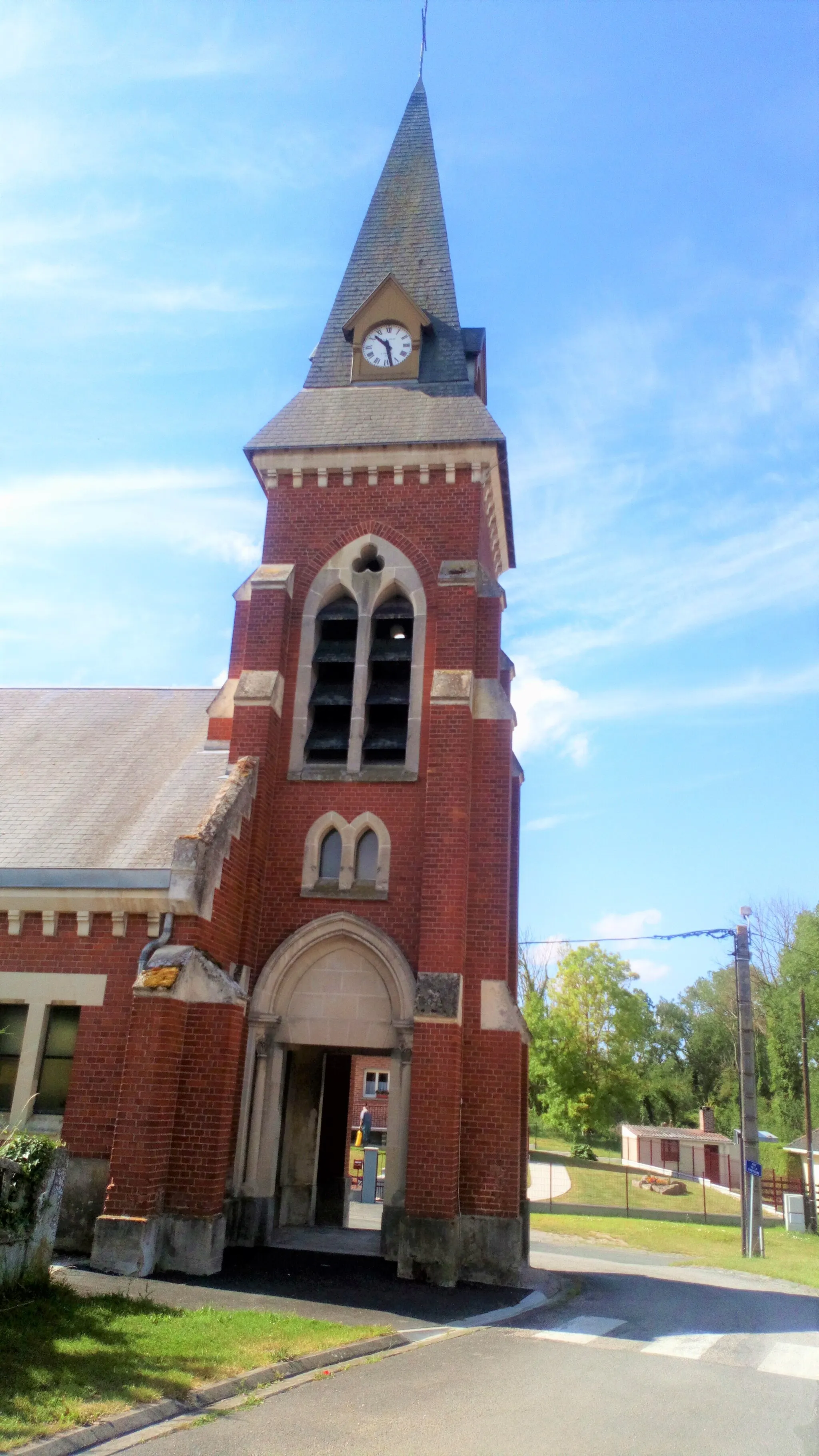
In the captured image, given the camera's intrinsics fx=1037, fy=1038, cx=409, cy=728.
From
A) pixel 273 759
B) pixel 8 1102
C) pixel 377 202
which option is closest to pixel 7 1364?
pixel 8 1102

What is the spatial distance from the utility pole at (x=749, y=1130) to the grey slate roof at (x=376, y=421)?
12.1m

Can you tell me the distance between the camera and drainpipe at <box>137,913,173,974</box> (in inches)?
485

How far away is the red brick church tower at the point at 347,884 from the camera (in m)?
12.2

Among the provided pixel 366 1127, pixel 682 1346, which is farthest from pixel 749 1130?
pixel 682 1346

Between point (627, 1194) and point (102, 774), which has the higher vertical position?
point (102, 774)

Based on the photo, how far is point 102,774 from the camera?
16.2 meters

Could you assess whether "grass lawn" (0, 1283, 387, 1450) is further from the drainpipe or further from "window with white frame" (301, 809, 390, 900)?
"window with white frame" (301, 809, 390, 900)

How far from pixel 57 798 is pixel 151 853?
2745 millimetres

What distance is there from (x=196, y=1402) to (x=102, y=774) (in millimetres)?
10717

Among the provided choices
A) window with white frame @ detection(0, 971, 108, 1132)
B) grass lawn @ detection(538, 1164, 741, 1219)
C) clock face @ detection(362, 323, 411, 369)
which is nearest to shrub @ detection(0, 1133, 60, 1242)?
window with white frame @ detection(0, 971, 108, 1132)

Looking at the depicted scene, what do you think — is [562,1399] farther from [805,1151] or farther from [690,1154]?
[690,1154]

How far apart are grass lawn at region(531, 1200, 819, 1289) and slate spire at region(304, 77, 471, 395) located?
51.5ft

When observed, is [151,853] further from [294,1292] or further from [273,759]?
[294,1292]

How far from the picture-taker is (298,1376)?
7.60m
